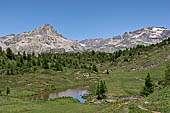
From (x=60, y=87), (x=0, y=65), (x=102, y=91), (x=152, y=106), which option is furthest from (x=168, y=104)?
(x=0, y=65)

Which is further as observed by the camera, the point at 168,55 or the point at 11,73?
the point at 168,55

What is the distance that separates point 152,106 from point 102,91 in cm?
4520

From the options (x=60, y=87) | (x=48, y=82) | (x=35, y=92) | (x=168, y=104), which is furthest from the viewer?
(x=48, y=82)

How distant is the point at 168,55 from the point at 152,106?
504 ft

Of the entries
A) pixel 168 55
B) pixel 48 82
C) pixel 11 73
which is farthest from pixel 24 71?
pixel 168 55

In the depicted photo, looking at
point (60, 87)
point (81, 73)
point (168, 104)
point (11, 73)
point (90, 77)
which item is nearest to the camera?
point (168, 104)

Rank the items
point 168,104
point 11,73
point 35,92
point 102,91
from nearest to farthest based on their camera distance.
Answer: point 168,104, point 102,91, point 35,92, point 11,73

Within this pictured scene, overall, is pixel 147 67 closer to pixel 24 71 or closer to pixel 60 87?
pixel 60 87

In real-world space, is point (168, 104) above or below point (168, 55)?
below

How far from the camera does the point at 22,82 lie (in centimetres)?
11756

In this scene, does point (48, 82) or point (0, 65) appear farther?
point (0, 65)

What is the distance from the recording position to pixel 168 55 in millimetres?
166500

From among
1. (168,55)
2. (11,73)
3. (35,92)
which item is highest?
(168,55)

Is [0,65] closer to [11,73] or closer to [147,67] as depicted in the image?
[11,73]
